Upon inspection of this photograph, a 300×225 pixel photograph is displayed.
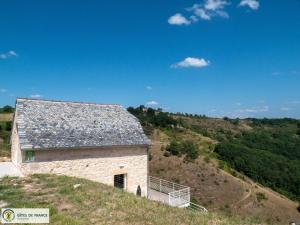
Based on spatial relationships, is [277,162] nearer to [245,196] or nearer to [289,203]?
[289,203]

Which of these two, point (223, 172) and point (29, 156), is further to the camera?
point (223, 172)

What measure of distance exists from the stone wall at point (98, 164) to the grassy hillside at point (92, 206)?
2503 millimetres

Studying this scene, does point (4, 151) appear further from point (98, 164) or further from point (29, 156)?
point (98, 164)

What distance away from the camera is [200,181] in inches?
1400

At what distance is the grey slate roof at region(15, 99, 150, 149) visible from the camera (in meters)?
15.7

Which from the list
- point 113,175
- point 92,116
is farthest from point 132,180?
point 92,116

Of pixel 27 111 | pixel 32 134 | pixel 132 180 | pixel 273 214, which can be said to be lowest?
pixel 273 214

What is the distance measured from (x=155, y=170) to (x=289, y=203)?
16736 millimetres
